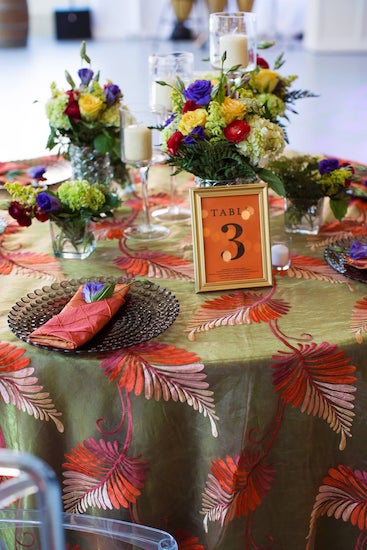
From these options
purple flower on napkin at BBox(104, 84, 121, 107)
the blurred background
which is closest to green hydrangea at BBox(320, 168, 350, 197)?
purple flower on napkin at BBox(104, 84, 121, 107)

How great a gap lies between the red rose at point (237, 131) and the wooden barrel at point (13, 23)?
8556mm

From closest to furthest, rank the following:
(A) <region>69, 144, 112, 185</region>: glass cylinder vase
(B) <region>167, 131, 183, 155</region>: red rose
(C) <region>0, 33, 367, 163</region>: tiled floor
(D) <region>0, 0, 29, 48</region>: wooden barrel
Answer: (B) <region>167, 131, 183, 155</region>: red rose
(A) <region>69, 144, 112, 185</region>: glass cylinder vase
(C) <region>0, 33, 367, 163</region>: tiled floor
(D) <region>0, 0, 29, 48</region>: wooden barrel

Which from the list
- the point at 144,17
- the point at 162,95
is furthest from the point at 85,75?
the point at 144,17

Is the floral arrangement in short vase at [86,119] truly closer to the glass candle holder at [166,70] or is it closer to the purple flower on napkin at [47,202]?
the glass candle holder at [166,70]

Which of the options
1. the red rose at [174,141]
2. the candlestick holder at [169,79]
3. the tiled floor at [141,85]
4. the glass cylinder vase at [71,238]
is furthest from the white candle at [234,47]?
the tiled floor at [141,85]

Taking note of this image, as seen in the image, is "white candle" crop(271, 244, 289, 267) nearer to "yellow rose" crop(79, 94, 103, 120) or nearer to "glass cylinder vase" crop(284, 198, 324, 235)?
"glass cylinder vase" crop(284, 198, 324, 235)

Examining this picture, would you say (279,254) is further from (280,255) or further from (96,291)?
(96,291)

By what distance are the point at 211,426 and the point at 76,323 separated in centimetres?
31

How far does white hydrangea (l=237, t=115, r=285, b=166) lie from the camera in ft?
5.11

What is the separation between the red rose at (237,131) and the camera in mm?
1549

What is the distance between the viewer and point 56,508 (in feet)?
2.90

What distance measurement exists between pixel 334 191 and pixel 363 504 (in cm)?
78

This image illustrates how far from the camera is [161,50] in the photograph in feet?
31.5

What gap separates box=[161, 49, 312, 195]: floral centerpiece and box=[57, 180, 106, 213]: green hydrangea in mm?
215
